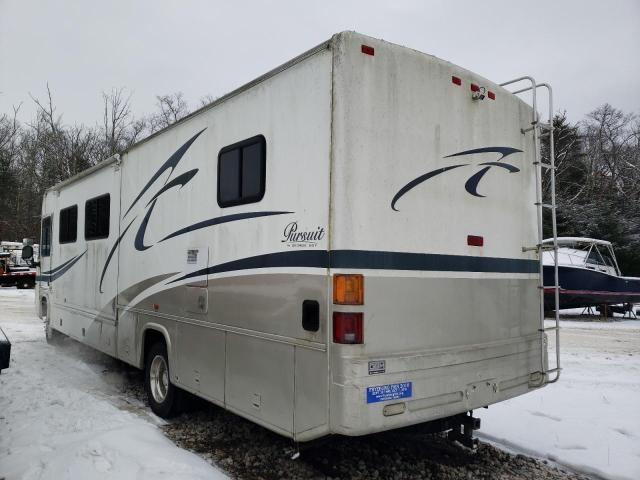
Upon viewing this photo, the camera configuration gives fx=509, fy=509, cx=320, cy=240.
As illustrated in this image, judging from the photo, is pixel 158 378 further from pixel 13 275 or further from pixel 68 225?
pixel 13 275

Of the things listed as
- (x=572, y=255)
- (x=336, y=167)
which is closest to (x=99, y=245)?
(x=336, y=167)

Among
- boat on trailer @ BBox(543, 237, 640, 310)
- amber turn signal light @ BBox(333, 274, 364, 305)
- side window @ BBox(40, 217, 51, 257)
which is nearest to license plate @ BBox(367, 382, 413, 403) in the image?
amber turn signal light @ BBox(333, 274, 364, 305)

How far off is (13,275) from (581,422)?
89.3 feet

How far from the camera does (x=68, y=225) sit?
8.32m

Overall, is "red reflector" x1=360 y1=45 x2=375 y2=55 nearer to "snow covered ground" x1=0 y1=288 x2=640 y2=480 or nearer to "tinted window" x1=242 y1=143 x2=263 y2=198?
"tinted window" x1=242 y1=143 x2=263 y2=198

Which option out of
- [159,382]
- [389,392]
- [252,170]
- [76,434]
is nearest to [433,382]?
[389,392]

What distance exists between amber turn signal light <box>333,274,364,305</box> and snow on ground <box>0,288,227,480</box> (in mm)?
1722

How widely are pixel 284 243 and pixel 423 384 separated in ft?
4.48

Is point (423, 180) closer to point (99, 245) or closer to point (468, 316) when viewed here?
point (468, 316)

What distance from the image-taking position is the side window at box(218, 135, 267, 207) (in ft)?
12.9

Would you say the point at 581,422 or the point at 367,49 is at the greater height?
the point at 367,49

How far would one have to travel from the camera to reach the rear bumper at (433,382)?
3.14 m

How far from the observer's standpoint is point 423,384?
3.46 meters

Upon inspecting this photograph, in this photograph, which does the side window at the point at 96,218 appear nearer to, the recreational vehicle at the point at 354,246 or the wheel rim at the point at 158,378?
the recreational vehicle at the point at 354,246
